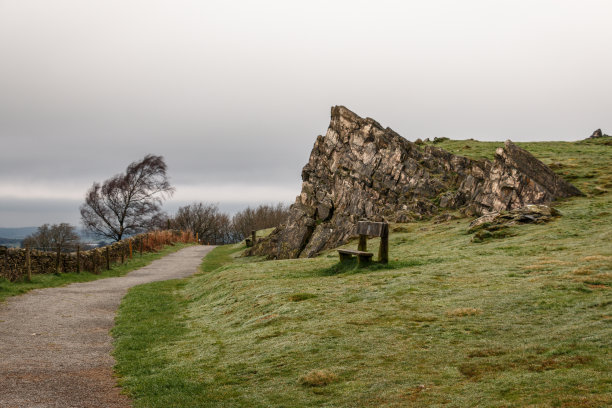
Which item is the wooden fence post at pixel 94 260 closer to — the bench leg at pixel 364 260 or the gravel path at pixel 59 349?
the gravel path at pixel 59 349

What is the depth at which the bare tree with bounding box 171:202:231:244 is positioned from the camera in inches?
4963

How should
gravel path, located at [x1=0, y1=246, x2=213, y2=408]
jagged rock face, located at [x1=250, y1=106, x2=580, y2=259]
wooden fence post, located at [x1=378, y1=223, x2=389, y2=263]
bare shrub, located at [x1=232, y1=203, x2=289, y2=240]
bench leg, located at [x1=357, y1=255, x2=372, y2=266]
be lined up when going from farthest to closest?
bare shrub, located at [x1=232, y1=203, x2=289, y2=240] < jagged rock face, located at [x1=250, y1=106, x2=580, y2=259] < bench leg, located at [x1=357, y1=255, x2=372, y2=266] < wooden fence post, located at [x1=378, y1=223, x2=389, y2=263] < gravel path, located at [x1=0, y1=246, x2=213, y2=408]

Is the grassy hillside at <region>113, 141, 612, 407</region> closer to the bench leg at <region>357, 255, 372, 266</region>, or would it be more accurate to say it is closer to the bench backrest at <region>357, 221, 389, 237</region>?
the bench leg at <region>357, 255, 372, 266</region>

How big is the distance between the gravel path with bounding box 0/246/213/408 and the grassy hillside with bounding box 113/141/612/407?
2.23ft

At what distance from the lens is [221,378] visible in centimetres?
1135

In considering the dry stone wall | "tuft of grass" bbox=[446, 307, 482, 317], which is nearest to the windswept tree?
the dry stone wall

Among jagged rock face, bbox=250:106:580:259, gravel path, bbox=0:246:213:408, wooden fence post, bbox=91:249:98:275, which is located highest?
jagged rock face, bbox=250:106:580:259

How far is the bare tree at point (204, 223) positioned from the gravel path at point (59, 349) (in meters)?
98.2

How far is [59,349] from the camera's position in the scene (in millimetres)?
15023

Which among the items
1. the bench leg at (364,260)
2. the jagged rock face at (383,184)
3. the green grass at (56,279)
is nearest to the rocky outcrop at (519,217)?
the jagged rock face at (383,184)

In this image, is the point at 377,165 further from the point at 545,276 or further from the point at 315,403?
the point at 315,403

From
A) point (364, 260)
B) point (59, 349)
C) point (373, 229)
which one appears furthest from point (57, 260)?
point (373, 229)

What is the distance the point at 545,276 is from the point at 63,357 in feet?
49.3

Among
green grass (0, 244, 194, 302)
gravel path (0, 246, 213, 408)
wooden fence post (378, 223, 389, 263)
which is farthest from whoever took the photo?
green grass (0, 244, 194, 302)
